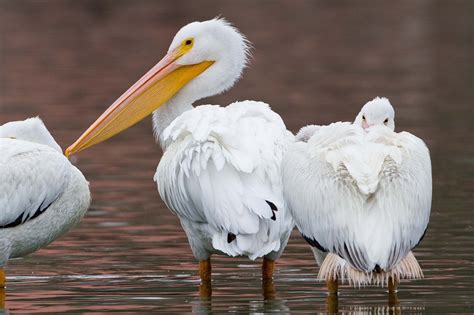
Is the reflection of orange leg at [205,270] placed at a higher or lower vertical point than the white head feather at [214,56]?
lower

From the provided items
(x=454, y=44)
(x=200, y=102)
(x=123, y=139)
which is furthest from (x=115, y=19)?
(x=123, y=139)

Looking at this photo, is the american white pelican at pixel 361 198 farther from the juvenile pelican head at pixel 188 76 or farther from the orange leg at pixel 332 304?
the juvenile pelican head at pixel 188 76

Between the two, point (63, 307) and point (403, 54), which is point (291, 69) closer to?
point (403, 54)

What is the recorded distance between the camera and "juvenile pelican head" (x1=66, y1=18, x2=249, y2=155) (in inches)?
408

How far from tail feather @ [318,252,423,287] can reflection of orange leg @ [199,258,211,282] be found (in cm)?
99

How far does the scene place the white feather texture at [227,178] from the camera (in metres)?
8.41

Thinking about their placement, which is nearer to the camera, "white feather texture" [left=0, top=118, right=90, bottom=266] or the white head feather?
"white feather texture" [left=0, top=118, right=90, bottom=266]

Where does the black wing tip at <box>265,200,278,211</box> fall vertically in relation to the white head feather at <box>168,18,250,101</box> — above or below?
below

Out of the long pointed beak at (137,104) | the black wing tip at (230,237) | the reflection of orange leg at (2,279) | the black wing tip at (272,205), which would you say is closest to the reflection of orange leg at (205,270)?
the black wing tip at (230,237)

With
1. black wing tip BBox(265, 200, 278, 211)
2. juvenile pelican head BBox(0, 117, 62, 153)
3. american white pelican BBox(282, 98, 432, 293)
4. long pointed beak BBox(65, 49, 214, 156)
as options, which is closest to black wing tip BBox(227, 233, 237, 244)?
black wing tip BBox(265, 200, 278, 211)

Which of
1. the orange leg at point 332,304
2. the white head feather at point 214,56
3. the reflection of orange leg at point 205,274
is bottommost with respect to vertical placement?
the reflection of orange leg at point 205,274

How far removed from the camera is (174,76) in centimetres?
1045

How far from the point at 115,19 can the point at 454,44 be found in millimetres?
10987

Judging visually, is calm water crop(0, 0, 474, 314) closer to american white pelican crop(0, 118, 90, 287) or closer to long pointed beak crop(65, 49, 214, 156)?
american white pelican crop(0, 118, 90, 287)
